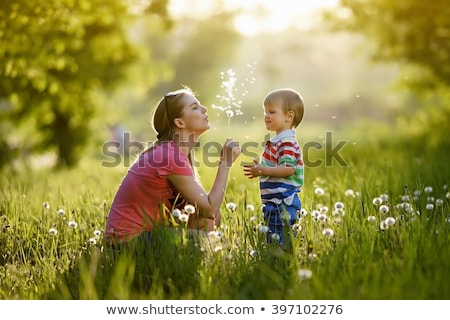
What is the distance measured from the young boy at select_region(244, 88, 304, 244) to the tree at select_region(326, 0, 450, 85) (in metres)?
5.84

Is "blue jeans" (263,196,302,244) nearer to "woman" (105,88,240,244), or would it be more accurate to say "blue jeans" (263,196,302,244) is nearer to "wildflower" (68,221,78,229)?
"woman" (105,88,240,244)

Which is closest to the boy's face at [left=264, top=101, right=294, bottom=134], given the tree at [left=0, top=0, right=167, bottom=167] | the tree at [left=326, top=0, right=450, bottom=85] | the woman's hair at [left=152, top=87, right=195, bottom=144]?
the woman's hair at [left=152, top=87, right=195, bottom=144]

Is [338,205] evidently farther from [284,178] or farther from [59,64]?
[59,64]

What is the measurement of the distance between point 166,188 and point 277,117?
918mm

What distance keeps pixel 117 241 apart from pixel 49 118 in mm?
8665

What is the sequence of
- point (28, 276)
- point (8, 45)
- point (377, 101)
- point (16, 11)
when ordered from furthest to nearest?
1. point (377, 101)
2. point (8, 45)
3. point (16, 11)
4. point (28, 276)

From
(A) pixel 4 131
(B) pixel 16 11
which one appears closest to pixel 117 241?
(B) pixel 16 11

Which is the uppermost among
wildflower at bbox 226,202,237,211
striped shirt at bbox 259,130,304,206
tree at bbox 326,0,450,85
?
tree at bbox 326,0,450,85

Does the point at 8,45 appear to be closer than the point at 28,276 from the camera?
No

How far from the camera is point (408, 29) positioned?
35.3 feet

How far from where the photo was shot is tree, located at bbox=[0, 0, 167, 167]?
257 inches

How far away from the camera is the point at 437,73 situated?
433 inches

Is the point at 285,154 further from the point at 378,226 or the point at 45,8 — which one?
the point at 45,8

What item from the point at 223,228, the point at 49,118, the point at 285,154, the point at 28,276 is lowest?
the point at 28,276
